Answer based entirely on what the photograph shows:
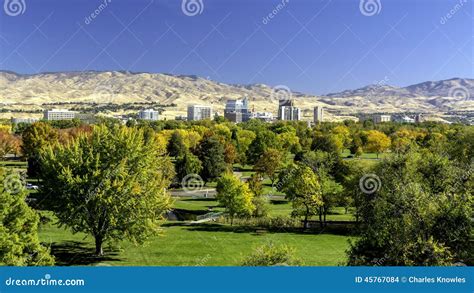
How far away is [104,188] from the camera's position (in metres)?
22.5

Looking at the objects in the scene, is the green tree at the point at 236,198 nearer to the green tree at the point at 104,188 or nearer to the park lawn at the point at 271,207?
the park lawn at the point at 271,207

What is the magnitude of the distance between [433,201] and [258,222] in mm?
20679

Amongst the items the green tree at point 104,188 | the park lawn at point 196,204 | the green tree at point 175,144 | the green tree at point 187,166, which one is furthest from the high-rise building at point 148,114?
the green tree at point 104,188

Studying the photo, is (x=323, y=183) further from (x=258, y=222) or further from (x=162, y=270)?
(x=162, y=270)

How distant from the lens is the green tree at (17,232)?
16172mm

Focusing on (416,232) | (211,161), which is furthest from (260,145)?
(416,232)

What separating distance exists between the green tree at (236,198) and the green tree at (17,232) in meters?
19.2

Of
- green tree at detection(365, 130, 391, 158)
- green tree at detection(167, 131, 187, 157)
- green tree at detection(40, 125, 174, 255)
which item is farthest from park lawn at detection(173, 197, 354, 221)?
green tree at detection(365, 130, 391, 158)

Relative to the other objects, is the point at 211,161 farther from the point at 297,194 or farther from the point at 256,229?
the point at 256,229

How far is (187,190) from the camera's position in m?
53.7

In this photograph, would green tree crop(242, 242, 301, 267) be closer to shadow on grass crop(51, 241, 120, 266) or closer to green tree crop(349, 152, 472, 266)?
green tree crop(349, 152, 472, 266)

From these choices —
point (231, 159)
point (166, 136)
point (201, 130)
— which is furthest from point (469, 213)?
point (201, 130)

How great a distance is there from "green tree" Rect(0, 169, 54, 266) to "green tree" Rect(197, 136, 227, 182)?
36.8 meters

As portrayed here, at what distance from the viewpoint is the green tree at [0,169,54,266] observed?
16.2m
